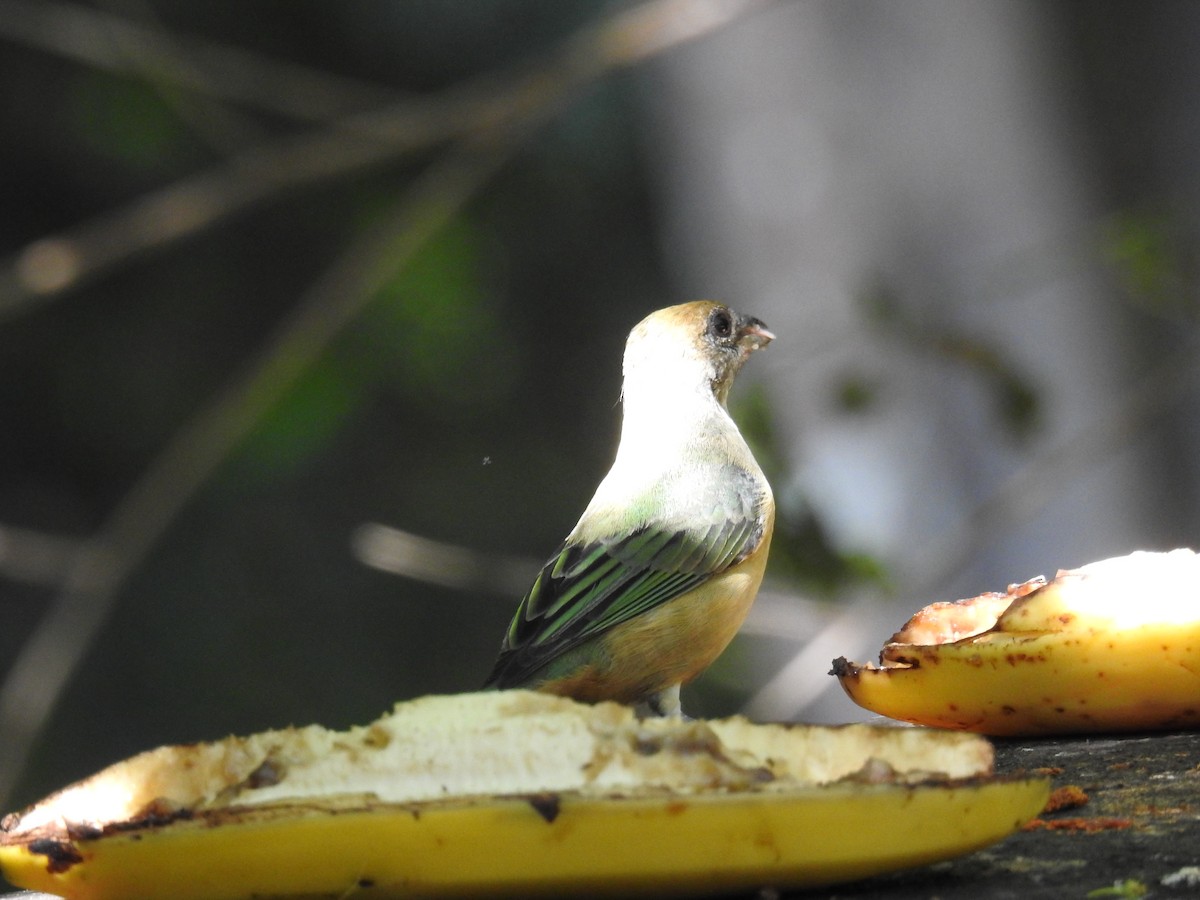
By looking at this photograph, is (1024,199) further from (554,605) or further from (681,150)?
(554,605)

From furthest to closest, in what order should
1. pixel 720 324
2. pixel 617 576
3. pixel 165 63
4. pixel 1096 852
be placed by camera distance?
pixel 165 63, pixel 720 324, pixel 617 576, pixel 1096 852

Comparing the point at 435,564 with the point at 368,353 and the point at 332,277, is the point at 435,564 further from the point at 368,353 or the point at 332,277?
the point at 368,353

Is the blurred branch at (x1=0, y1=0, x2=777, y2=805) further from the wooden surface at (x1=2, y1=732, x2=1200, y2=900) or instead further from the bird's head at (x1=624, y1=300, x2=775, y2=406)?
the wooden surface at (x1=2, y1=732, x2=1200, y2=900)

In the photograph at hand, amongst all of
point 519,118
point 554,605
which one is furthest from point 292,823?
point 519,118

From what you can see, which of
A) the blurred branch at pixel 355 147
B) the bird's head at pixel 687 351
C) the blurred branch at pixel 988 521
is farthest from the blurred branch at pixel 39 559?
the blurred branch at pixel 988 521

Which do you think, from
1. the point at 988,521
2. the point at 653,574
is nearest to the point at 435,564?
the point at 988,521

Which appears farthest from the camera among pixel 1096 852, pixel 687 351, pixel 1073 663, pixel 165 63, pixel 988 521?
pixel 988 521

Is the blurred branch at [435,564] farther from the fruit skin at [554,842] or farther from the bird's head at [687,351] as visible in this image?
the fruit skin at [554,842]

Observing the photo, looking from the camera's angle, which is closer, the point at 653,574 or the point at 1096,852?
the point at 1096,852
